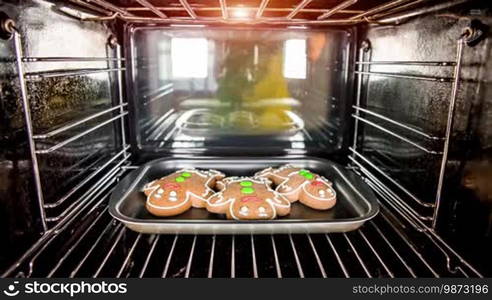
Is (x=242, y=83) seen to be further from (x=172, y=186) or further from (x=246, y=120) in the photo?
(x=172, y=186)

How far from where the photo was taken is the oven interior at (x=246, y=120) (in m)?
0.66

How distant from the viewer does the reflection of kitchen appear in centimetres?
124

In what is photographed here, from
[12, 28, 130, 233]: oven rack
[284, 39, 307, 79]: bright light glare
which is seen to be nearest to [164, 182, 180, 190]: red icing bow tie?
[12, 28, 130, 233]: oven rack

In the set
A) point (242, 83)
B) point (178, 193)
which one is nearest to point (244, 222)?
point (178, 193)

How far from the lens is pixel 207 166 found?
124cm

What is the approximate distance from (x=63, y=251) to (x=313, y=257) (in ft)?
1.88

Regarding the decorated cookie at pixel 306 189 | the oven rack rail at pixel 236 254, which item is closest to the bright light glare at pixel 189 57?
the decorated cookie at pixel 306 189

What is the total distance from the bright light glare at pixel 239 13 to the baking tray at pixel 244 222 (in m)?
0.50

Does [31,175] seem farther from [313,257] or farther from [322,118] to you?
[322,118]

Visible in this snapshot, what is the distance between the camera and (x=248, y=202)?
2.87 feet

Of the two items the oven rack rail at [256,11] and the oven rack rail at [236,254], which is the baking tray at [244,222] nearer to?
the oven rack rail at [236,254]

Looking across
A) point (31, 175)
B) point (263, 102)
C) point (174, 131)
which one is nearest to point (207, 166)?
point (174, 131)

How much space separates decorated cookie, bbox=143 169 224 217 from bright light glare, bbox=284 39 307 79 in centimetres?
52

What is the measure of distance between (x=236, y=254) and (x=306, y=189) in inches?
12.3
